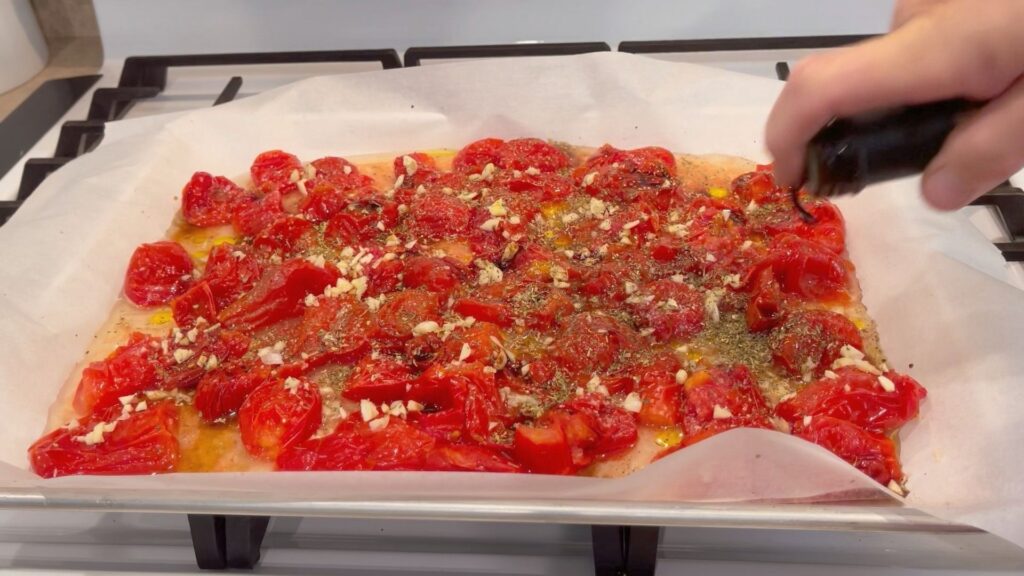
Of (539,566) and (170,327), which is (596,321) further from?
(170,327)

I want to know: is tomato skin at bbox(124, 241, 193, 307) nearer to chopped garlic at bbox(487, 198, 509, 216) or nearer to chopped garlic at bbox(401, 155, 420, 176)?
chopped garlic at bbox(401, 155, 420, 176)

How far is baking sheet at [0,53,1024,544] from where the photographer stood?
144cm

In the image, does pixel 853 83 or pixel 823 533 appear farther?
pixel 823 533

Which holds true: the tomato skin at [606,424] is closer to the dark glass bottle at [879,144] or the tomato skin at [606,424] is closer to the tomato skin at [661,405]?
the tomato skin at [661,405]

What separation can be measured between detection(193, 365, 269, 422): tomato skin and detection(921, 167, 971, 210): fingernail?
4.76 ft

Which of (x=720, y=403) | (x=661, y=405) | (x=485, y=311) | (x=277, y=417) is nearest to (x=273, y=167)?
(x=485, y=311)

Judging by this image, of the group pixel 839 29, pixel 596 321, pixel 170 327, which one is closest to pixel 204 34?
pixel 170 327

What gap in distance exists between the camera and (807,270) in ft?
6.90

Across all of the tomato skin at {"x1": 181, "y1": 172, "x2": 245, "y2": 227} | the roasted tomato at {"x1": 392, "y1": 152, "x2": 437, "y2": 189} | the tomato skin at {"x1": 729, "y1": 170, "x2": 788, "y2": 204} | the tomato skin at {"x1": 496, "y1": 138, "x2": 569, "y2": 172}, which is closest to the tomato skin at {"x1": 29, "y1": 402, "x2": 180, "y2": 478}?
the tomato skin at {"x1": 181, "y1": 172, "x2": 245, "y2": 227}

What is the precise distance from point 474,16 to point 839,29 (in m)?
Answer: 1.36

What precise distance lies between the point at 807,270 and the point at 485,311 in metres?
0.86

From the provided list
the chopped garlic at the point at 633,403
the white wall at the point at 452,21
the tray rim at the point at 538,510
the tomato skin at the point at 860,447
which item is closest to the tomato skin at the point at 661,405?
the chopped garlic at the point at 633,403

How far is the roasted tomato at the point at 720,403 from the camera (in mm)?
1712

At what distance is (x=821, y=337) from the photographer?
1902 millimetres
